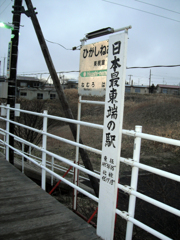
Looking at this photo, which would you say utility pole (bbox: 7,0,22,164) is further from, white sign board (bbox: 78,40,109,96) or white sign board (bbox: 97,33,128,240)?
white sign board (bbox: 97,33,128,240)

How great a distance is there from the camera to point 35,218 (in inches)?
98.1

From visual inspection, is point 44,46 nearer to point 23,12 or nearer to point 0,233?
point 23,12

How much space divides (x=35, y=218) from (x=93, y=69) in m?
1.95

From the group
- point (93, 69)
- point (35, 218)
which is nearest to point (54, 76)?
point (93, 69)

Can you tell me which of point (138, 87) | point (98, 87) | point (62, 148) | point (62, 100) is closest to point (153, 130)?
point (62, 148)

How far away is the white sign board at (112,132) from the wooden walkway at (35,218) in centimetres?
26

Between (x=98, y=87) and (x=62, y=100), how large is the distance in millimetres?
3312

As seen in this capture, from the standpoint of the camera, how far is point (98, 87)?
2.90 metres

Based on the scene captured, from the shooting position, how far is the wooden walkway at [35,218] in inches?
86.3

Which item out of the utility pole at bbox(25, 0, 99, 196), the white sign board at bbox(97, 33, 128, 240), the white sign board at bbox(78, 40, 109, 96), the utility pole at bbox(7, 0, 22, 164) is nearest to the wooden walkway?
the white sign board at bbox(97, 33, 128, 240)

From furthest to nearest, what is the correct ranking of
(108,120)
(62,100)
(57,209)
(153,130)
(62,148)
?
(153,130)
(62,148)
(62,100)
(57,209)
(108,120)

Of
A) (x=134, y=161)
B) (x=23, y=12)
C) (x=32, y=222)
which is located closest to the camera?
(x=134, y=161)

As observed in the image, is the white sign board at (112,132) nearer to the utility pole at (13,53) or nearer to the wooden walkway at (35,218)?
the wooden walkway at (35,218)

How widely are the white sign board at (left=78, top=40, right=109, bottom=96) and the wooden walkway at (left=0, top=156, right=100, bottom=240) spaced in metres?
1.57
